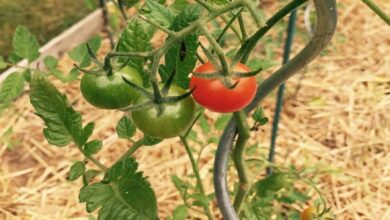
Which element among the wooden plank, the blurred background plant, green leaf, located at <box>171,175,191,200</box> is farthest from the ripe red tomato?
the blurred background plant

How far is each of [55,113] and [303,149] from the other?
1.43m

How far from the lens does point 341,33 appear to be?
104 inches

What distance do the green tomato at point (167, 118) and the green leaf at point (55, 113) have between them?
0.19 m

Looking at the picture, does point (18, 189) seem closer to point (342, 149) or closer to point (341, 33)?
point (342, 149)

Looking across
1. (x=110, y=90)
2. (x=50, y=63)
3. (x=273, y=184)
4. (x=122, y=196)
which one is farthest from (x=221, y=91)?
(x=50, y=63)

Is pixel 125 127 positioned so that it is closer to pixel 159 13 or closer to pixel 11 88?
pixel 159 13

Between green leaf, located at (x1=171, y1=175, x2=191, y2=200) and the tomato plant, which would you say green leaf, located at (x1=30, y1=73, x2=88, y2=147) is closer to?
the tomato plant

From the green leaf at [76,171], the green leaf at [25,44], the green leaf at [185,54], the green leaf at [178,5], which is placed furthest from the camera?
the green leaf at [25,44]

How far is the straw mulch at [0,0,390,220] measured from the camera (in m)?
1.94


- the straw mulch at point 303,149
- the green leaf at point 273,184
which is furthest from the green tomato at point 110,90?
the straw mulch at point 303,149

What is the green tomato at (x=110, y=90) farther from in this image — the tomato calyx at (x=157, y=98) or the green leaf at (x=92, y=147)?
the green leaf at (x=92, y=147)

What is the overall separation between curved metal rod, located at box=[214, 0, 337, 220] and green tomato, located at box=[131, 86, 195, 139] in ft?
0.65

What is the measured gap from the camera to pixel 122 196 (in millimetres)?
857

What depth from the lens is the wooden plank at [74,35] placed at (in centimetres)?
246
